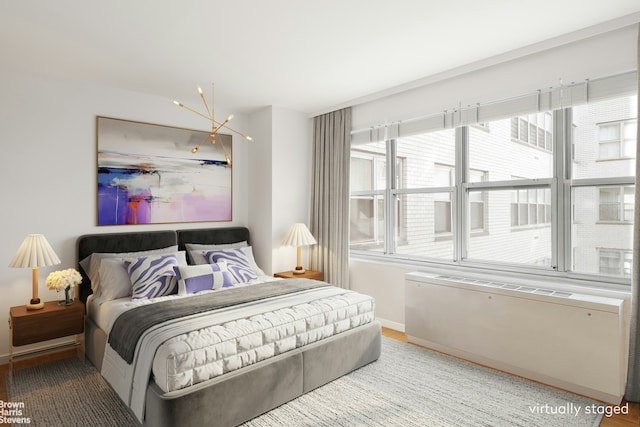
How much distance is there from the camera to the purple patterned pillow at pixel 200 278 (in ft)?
10.5

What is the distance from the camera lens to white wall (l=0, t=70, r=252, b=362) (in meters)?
3.22

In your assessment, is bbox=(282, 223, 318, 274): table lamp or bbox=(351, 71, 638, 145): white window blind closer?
bbox=(351, 71, 638, 145): white window blind

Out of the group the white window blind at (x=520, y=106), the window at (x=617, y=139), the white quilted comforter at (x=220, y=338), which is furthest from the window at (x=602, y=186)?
the white quilted comforter at (x=220, y=338)

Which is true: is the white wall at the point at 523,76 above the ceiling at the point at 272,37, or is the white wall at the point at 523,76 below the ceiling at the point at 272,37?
below

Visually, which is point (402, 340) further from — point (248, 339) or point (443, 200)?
point (248, 339)

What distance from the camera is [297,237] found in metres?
4.34

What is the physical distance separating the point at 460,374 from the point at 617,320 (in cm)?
115

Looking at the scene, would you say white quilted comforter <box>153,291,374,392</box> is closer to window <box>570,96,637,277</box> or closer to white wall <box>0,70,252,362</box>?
window <box>570,96,637,277</box>

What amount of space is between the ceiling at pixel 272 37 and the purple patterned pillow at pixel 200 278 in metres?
1.81

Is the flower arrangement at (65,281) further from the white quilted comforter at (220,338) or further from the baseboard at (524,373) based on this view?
the baseboard at (524,373)

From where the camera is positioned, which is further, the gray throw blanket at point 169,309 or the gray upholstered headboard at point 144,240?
the gray upholstered headboard at point 144,240

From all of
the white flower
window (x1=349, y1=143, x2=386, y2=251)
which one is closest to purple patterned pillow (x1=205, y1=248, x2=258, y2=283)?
the white flower

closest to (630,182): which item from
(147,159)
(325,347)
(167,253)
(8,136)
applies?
(325,347)

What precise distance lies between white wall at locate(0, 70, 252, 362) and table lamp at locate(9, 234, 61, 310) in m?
0.35
